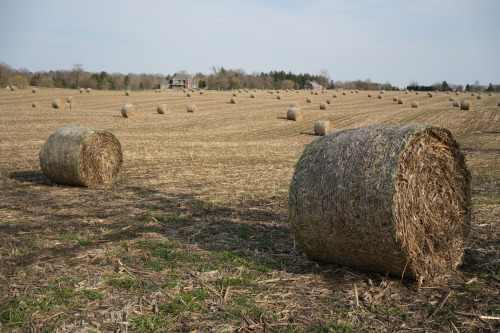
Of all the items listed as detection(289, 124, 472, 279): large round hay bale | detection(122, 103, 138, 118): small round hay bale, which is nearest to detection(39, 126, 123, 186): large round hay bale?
detection(289, 124, 472, 279): large round hay bale

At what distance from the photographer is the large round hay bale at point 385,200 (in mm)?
5531

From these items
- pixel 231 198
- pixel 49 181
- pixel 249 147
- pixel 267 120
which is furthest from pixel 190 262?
pixel 267 120

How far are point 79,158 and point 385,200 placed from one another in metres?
9.66

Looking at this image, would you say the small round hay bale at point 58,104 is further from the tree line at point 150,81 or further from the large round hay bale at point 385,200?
the tree line at point 150,81

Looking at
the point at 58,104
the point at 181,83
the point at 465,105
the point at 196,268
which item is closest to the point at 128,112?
the point at 58,104

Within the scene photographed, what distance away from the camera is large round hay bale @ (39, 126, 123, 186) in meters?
12.0

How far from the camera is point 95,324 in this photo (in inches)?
188

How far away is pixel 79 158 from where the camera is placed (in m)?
11.9

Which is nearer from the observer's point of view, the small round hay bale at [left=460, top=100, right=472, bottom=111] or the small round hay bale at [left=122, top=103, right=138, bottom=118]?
the small round hay bale at [left=122, top=103, right=138, bottom=118]

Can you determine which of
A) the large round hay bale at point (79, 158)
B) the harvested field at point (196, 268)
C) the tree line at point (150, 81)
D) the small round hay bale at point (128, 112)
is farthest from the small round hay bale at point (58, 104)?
the tree line at point (150, 81)

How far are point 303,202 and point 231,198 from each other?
4655 mm

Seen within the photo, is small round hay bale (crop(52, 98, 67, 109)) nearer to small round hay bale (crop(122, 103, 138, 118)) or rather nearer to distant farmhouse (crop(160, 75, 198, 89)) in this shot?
small round hay bale (crop(122, 103, 138, 118))

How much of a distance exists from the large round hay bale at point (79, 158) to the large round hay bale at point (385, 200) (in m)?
8.13

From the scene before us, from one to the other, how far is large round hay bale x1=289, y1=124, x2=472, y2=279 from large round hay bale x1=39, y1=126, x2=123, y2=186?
26.7 feet
